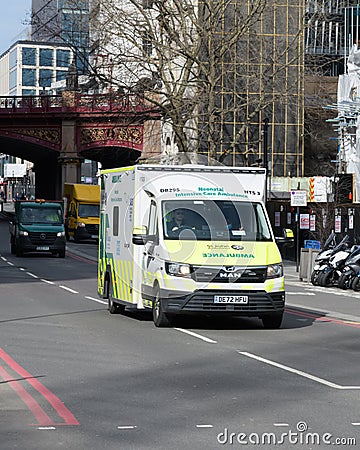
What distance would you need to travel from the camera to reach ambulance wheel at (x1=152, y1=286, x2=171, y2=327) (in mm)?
16625

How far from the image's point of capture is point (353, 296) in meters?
25.5

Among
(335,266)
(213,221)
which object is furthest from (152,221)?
(335,266)

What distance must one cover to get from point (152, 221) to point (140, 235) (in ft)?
1.09

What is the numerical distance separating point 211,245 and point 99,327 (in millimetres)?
2263

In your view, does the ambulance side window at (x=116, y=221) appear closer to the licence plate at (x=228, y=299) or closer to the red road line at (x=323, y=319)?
the licence plate at (x=228, y=299)

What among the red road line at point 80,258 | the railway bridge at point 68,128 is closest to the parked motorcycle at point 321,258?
the red road line at point 80,258

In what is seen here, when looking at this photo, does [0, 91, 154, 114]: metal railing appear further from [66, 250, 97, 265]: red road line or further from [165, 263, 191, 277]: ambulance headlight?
[165, 263, 191, 277]: ambulance headlight

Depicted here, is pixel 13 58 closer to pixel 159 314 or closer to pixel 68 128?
pixel 68 128

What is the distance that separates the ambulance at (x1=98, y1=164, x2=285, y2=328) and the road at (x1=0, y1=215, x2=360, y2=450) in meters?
0.51

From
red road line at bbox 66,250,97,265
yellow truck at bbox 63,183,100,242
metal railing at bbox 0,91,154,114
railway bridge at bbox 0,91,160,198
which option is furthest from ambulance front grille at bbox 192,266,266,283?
metal railing at bbox 0,91,154,114

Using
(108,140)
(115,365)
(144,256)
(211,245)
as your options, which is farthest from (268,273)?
(108,140)

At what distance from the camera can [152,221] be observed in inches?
685

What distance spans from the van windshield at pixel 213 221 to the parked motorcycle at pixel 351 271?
32.3 feet

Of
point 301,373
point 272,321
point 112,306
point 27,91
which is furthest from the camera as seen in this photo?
point 27,91
